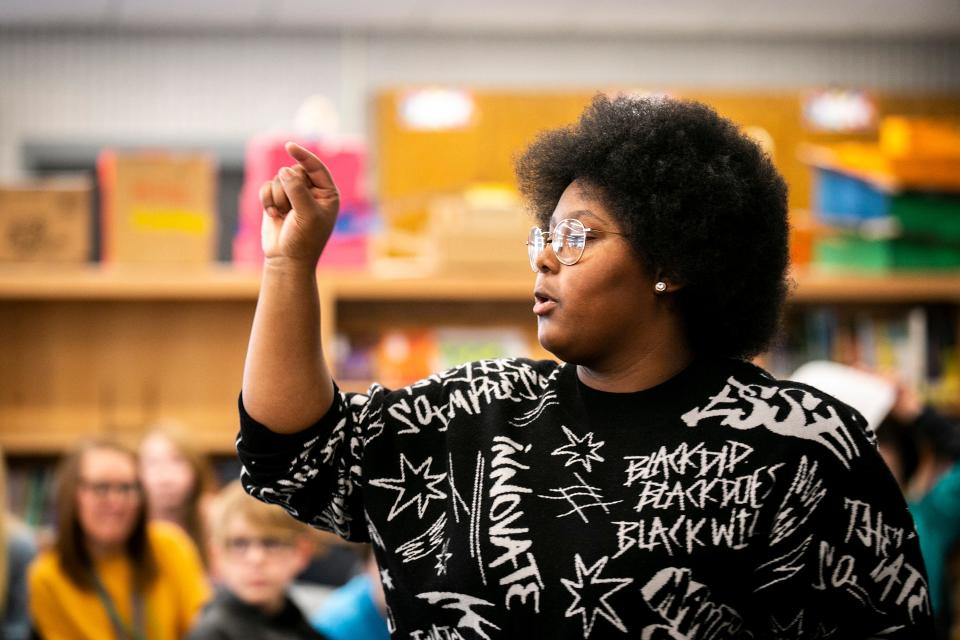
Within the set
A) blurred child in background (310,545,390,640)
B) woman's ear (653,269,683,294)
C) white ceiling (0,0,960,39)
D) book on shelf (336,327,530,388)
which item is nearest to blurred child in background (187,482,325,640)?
blurred child in background (310,545,390,640)

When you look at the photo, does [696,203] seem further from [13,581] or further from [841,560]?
[13,581]

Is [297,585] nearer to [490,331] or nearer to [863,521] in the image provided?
[490,331]

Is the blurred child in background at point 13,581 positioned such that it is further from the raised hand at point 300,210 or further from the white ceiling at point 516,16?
the white ceiling at point 516,16

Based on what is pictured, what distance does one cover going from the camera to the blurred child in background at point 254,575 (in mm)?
2521

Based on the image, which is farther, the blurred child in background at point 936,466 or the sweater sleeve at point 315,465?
the blurred child in background at point 936,466

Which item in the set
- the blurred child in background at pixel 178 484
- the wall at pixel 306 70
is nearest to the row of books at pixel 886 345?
the blurred child in background at pixel 178 484

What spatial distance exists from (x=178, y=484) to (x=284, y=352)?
2.63 m

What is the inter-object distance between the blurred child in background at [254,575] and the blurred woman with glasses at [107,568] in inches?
11.2

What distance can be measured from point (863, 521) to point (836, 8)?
6.40 m

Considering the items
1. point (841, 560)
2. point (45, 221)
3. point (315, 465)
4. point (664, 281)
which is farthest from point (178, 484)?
point (841, 560)

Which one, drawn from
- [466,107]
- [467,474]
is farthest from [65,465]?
[466,107]

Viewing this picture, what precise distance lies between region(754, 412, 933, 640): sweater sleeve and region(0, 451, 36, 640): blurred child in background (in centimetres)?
230

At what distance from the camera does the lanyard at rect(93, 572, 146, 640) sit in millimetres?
2768

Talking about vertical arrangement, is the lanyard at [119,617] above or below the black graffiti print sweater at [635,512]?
below
